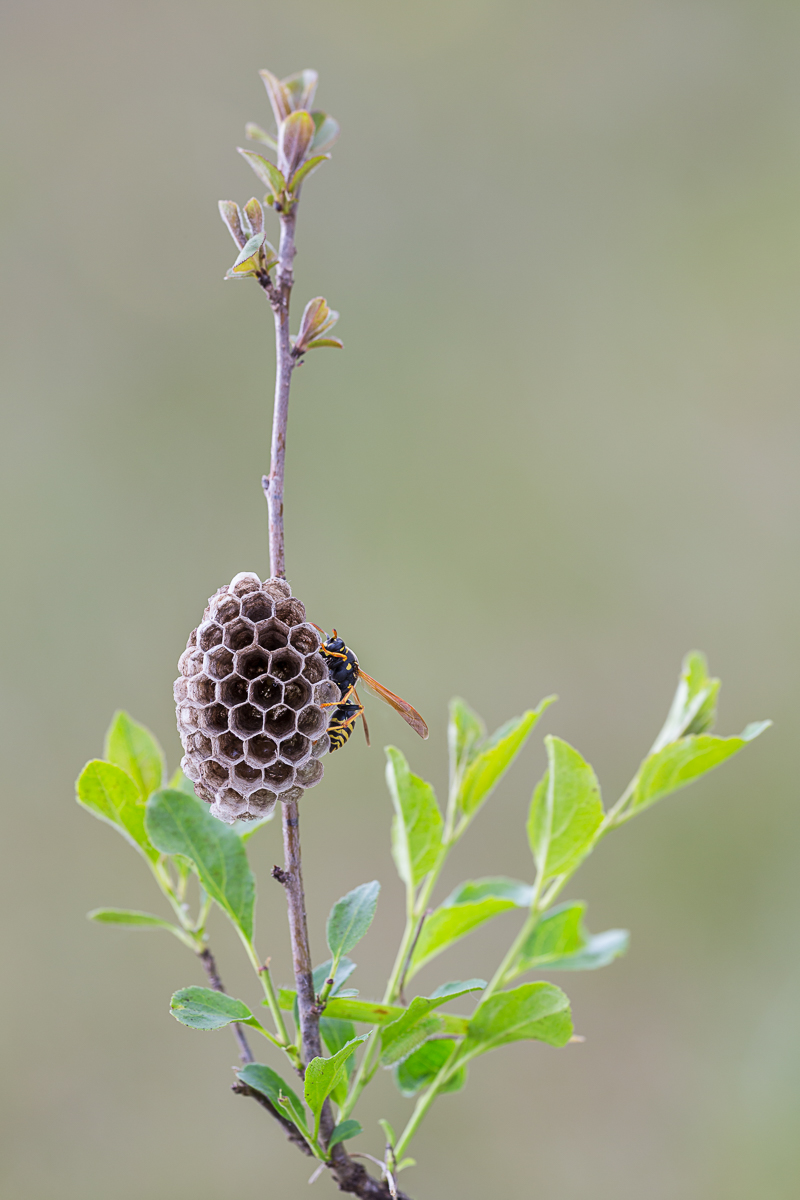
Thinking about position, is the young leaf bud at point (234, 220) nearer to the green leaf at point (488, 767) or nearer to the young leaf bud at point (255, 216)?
the young leaf bud at point (255, 216)

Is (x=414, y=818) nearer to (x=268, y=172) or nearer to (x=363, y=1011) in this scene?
(x=363, y=1011)

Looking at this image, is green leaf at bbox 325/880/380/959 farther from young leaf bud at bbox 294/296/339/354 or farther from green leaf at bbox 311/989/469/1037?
young leaf bud at bbox 294/296/339/354

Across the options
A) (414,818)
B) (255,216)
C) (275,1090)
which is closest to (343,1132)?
(275,1090)

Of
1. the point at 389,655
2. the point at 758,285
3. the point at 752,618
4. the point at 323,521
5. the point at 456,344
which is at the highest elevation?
the point at 758,285

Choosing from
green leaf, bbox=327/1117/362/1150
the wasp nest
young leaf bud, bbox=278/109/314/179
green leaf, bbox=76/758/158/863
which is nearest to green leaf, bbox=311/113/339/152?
young leaf bud, bbox=278/109/314/179

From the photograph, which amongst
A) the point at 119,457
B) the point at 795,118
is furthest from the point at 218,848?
the point at 795,118

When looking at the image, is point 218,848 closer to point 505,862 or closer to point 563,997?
point 563,997

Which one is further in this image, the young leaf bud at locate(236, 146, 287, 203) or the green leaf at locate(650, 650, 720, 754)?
the green leaf at locate(650, 650, 720, 754)
